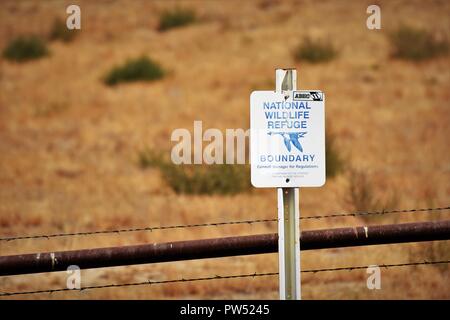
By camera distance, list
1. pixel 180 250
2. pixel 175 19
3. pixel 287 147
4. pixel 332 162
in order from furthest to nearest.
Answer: pixel 175 19 → pixel 332 162 → pixel 180 250 → pixel 287 147

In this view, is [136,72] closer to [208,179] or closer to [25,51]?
[25,51]

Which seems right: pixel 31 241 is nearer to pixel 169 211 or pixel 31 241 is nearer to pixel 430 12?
pixel 169 211

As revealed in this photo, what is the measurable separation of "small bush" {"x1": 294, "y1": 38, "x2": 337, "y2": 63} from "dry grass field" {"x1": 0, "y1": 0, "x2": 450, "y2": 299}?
262mm

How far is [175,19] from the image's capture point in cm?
3366

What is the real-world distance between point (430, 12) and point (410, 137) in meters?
15.1

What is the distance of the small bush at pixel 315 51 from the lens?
1076 inches

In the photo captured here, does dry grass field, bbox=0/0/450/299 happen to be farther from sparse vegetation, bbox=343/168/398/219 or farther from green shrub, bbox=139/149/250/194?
green shrub, bbox=139/149/250/194

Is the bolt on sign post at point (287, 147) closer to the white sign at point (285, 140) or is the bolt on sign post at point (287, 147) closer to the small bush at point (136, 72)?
the white sign at point (285, 140)

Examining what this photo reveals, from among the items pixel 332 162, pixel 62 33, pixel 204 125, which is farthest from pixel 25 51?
pixel 332 162

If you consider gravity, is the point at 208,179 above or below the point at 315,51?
below

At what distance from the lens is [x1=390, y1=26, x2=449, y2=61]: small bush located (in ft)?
89.9

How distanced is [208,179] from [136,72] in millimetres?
12542

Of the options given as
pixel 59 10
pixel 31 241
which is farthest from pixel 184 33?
pixel 31 241

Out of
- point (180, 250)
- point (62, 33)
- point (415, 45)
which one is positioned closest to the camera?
point (180, 250)
